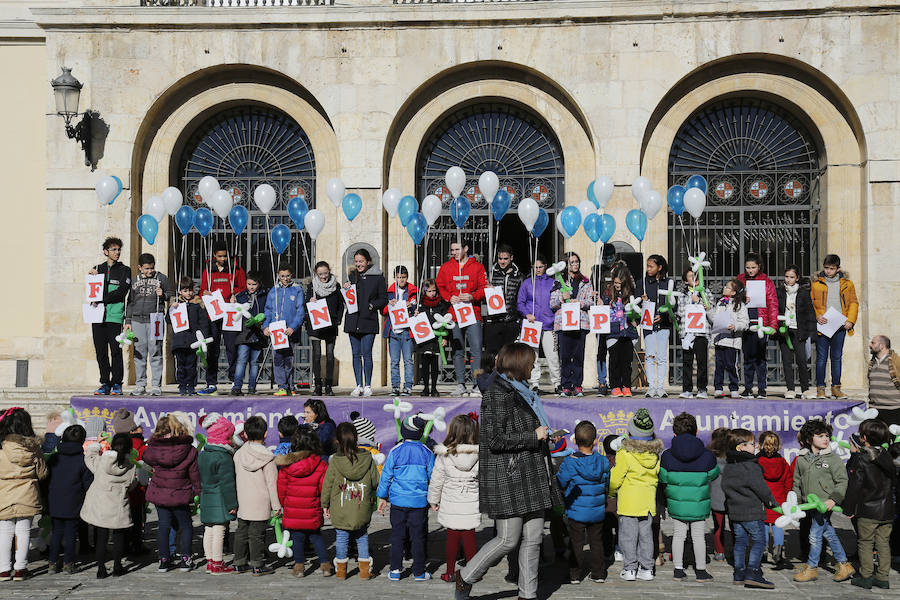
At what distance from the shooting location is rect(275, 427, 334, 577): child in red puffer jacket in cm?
866

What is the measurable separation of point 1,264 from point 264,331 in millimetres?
7093

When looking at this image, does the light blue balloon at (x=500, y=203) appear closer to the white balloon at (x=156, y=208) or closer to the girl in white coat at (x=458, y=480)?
the white balloon at (x=156, y=208)

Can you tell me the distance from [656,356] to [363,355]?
3934 millimetres

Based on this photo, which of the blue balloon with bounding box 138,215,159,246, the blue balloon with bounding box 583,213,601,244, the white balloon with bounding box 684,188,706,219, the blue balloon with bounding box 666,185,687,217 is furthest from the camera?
the blue balloon with bounding box 138,215,159,246

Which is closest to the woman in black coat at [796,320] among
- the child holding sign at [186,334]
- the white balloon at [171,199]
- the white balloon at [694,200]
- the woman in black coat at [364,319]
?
the white balloon at [694,200]

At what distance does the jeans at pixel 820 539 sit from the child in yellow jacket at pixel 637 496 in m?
1.43

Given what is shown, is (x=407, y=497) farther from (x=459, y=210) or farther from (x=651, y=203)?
(x=651, y=203)

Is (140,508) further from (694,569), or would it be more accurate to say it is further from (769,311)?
(769,311)

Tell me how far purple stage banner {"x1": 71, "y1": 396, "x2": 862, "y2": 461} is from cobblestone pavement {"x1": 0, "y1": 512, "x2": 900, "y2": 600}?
310 cm

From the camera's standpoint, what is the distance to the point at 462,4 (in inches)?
656

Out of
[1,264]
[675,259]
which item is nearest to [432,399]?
[675,259]

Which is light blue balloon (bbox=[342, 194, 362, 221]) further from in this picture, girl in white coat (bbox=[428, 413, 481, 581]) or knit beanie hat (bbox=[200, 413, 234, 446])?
girl in white coat (bbox=[428, 413, 481, 581])

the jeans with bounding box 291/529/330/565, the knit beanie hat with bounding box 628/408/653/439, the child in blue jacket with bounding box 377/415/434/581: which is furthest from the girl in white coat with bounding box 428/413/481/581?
the knit beanie hat with bounding box 628/408/653/439

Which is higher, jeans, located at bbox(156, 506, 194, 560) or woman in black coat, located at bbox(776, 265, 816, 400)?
woman in black coat, located at bbox(776, 265, 816, 400)
